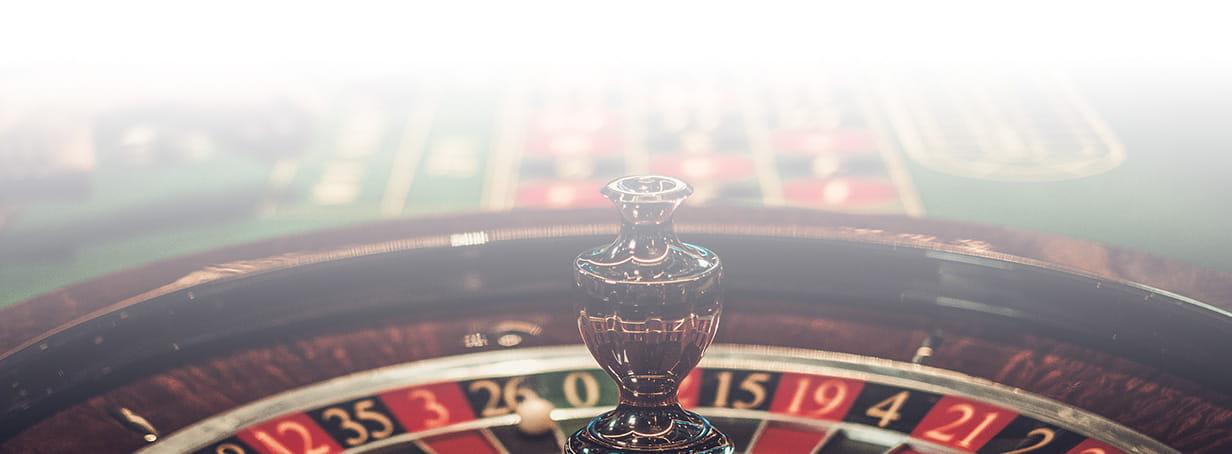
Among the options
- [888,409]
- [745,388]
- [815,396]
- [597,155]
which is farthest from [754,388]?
[597,155]

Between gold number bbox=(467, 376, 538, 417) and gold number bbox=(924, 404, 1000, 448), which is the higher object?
gold number bbox=(467, 376, 538, 417)

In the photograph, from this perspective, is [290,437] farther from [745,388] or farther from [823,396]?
[823,396]

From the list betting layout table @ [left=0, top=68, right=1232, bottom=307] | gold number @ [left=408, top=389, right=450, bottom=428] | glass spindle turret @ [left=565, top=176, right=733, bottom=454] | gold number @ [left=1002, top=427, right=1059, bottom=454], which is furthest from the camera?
betting layout table @ [left=0, top=68, right=1232, bottom=307]

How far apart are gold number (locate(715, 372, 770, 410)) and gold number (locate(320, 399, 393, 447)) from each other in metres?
0.68

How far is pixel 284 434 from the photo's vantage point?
1.95m

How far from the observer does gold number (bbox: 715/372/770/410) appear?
205cm

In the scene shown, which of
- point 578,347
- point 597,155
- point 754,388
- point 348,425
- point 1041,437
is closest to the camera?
point 1041,437

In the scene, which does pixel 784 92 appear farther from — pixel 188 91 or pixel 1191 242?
pixel 188 91

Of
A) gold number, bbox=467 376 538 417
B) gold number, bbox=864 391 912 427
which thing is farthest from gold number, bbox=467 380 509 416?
gold number, bbox=864 391 912 427

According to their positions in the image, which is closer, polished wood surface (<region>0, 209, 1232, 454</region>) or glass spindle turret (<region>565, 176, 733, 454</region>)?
glass spindle turret (<region>565, 176, 733, 454</region>)

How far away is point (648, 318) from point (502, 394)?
717 mm

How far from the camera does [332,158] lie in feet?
19.4

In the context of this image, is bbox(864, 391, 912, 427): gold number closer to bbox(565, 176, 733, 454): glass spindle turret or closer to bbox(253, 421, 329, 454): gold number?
bbox(565, 176, 733, 454): glass spindle turret

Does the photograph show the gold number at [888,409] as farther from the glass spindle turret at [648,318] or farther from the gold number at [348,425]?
the gold number at [348,425]
